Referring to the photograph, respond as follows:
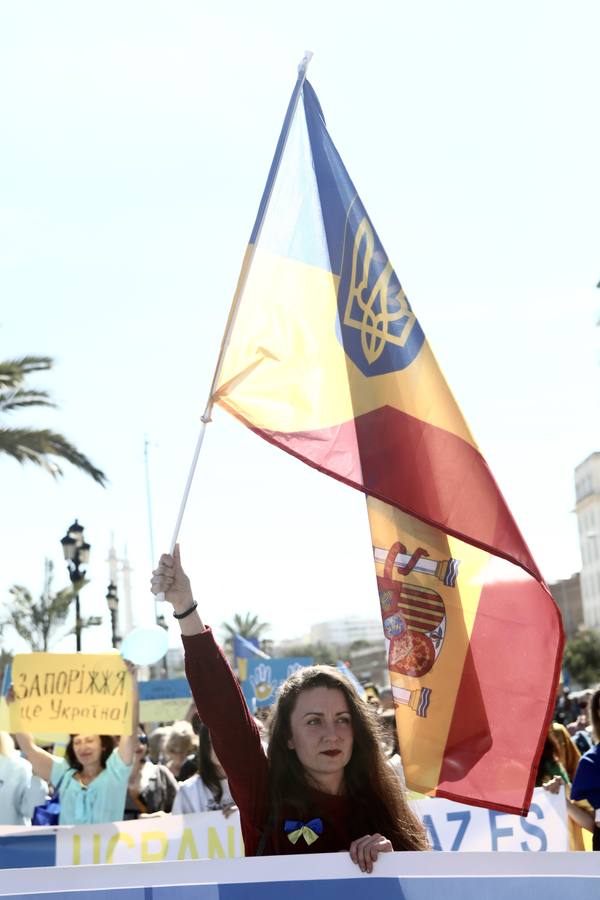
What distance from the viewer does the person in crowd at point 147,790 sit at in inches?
339

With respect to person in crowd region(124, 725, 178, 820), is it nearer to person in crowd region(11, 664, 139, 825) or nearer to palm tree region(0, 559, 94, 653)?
person in crowd region(11, 664, 139, 825)

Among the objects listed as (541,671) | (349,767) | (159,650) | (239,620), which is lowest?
(349,767)

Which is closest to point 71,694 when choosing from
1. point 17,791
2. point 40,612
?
point 17,791

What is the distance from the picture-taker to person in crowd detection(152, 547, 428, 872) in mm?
3271

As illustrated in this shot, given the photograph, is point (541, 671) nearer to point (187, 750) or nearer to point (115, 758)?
point (115, 758)

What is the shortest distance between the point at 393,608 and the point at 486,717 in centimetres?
43

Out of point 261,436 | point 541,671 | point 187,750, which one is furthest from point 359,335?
point 187,750

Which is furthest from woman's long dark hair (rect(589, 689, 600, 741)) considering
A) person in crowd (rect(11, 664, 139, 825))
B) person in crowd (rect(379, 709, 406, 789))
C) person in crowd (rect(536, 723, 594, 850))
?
person in crowd (rect(11, 664, 139, 825))

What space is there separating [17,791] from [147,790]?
1.22 metres

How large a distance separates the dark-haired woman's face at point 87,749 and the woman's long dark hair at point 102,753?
→ 0.07 ft

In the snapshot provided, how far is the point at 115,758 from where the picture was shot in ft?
23.7

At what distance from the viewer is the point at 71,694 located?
820cm

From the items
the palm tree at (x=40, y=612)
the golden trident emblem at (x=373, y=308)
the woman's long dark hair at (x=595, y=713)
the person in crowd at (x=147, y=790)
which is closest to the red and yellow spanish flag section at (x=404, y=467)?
the golden trident emblem at (x=373, y=308)

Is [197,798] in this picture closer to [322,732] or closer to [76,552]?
[322,732]
